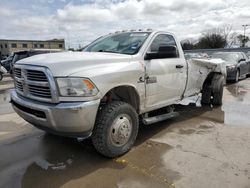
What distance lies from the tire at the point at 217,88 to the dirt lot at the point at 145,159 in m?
1.57

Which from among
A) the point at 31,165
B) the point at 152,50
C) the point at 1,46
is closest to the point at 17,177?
the point at 31,165

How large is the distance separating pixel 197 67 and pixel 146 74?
2193mm

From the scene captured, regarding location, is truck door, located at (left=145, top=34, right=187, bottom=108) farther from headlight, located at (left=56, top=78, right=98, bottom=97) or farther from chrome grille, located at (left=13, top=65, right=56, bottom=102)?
chrome grille, located at (left=13, top=65, right=56, bottom=102)

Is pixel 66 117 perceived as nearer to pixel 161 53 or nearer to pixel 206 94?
pixel 161 53

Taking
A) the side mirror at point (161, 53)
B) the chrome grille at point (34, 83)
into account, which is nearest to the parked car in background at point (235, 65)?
the side mirror at point (161, 53)

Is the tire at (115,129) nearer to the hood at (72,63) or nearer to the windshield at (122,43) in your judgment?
the hood at (72,63)

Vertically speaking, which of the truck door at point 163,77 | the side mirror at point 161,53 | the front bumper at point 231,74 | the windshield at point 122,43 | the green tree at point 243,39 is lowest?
the front bumper at point 231,74

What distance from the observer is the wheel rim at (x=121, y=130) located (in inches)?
152

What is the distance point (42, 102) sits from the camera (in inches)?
139

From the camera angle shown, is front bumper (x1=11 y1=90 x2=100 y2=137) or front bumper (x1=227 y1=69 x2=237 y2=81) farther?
front bumper (x1=227 y1=69 x2=237 y2=81)

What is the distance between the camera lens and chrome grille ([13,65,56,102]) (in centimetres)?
340

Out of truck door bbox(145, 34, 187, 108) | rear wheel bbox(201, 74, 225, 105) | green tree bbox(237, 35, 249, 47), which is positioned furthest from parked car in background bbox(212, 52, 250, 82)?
green tree bbox(237, 35, 249, 47)

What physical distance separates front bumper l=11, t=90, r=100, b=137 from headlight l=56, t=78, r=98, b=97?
0.39ft

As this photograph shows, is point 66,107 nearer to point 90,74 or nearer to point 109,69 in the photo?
point 90,74
